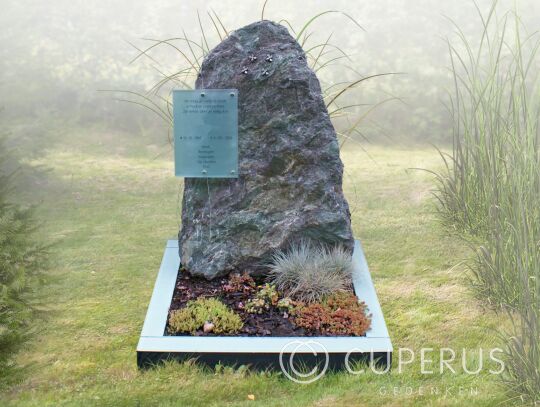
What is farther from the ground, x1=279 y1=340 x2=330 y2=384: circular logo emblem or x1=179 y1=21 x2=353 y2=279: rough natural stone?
x1=179 y1=21 x2=353 y2=279: rough natural stone

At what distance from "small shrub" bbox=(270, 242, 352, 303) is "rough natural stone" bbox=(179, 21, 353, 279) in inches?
3.5

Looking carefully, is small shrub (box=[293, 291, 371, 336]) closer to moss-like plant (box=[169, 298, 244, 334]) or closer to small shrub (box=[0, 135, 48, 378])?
moss-like plant (box=[169, 298, 244, 334])

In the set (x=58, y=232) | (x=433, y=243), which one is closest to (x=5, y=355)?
(x=58, y=232)

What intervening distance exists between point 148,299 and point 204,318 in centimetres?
102

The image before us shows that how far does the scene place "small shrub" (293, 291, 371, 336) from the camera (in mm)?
4160

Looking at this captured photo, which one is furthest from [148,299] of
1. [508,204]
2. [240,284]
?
[508,204]

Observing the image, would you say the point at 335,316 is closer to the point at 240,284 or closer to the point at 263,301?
the point at 263,301

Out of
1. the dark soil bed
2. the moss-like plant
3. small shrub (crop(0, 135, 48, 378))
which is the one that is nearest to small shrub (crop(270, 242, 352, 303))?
the dark soil bed

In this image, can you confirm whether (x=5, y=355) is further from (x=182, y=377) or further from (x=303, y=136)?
(x=303, y=136)

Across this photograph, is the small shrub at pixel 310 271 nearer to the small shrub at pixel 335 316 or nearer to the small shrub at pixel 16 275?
the small shrub at pixel 335 316

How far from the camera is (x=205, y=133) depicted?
4.84 m

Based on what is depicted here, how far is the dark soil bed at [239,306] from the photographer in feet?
13.7

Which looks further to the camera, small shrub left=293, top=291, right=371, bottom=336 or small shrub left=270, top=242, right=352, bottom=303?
small shrub left=270, top=242, right=352, bottom=303

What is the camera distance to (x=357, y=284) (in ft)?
15.8
